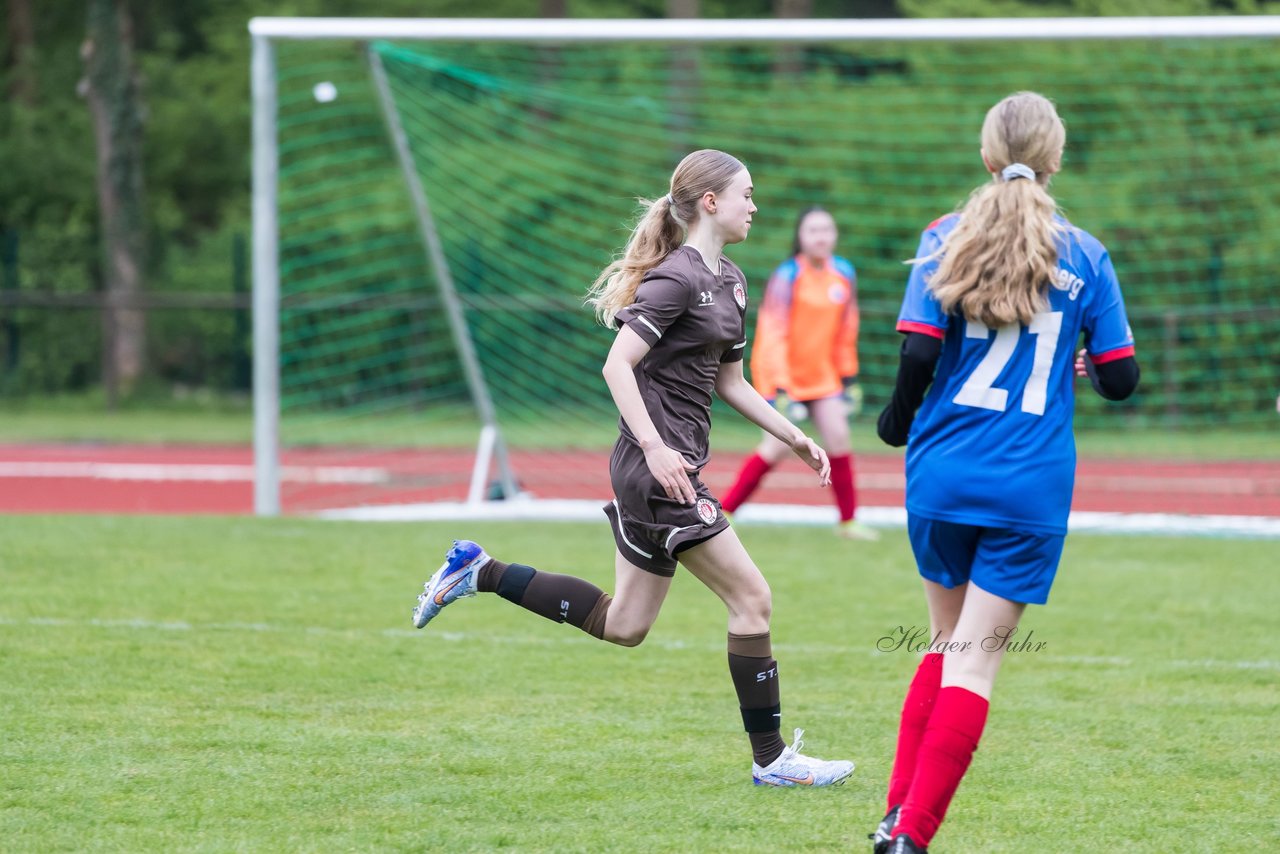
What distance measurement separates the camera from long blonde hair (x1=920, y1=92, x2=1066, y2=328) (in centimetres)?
336

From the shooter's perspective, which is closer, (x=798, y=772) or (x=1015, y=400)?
(x=1015, y=400)

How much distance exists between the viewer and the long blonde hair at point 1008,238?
336 centimetres

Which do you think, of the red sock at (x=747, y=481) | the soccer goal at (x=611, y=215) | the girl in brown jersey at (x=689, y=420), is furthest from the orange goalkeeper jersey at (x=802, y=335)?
the girl in brown jersey at (x=689, y=420)

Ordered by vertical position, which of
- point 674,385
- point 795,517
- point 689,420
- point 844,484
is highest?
point 674,385

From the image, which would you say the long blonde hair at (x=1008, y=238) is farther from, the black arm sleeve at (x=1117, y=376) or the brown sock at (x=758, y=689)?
the brown sock at (x=758, y=689)

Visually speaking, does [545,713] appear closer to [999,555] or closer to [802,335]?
[999,555]

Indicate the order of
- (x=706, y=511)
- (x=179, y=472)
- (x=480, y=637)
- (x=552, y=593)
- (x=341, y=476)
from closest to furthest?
1. (x=706, y=511)
2. (x=552, y=593)
3. (x=480, y=637)
4. (x=341, y=476)
5. (x=179, y=472)

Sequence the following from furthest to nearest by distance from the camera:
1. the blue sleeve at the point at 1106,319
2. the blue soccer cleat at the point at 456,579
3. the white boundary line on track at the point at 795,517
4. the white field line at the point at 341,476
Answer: the white field line at the point at 341,476 → the white boundary line on track at the point at 795,517 → the blue soccer cleat at the point at 456,579 → the blue sleeve at the point at 1106,319

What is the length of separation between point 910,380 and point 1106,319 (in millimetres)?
487

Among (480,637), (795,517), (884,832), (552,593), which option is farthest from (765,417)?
(795,517)

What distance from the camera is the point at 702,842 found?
12.7 ft

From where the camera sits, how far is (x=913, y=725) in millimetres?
3709

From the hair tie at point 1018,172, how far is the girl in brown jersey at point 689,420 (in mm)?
1019

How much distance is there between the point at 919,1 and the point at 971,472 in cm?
1796
